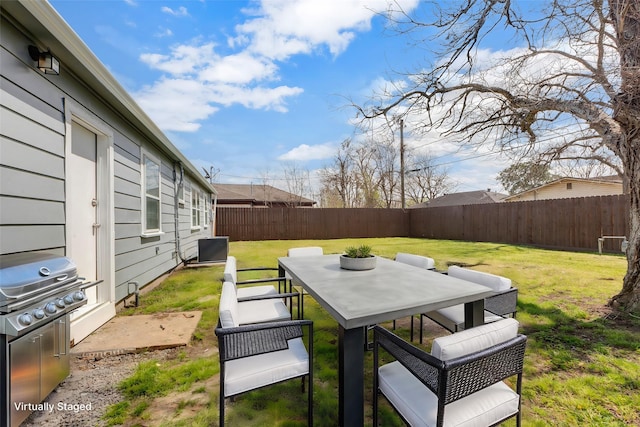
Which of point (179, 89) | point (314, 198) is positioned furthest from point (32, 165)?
point (314, 198)

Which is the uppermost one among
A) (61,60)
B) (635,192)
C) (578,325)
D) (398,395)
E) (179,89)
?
(179,89)

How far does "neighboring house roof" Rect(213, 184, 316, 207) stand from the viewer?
2197 cm

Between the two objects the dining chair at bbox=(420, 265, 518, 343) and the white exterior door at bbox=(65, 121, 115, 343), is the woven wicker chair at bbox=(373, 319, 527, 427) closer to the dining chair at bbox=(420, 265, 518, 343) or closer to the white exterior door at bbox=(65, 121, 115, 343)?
the dining chair at bbox=(420, 265, 518, 343)

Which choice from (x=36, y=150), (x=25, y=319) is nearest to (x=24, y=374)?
(x=25, y=319)

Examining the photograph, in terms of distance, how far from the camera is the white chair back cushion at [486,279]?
6.93 feet

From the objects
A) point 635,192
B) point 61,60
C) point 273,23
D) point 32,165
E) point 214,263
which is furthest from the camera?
point 214,263

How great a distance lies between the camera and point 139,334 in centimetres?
283

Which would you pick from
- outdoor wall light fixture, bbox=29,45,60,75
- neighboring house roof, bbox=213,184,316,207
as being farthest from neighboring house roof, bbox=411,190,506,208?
outdoor wall light fixture, bbox=29,45,60,75

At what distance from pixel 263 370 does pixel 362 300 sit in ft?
2.31

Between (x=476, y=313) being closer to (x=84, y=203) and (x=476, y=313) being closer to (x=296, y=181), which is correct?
(x=84, y=203)

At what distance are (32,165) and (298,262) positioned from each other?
2419 millimetres

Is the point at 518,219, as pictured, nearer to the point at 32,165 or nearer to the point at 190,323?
the point at 190,323

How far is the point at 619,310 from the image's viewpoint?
10.8 ft

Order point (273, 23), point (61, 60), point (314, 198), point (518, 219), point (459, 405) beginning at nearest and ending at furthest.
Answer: point (459, 405) < point (61, 60) < point (273, 23) < point (518, 219) < point (314, 198)
